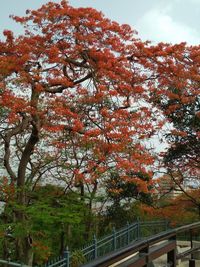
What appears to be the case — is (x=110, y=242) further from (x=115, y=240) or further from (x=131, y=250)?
(x=131, y=250)

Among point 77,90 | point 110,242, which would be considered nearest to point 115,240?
point 110,242

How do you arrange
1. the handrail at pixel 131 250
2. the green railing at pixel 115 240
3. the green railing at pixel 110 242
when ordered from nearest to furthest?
the handrail at pixel 131 250, the green railing at pixel 110 242, the green railing at pixel 115 240

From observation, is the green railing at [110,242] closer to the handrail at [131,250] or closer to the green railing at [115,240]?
the green railing at [115,240]

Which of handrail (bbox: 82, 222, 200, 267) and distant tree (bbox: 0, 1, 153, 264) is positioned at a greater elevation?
distant tree (bbox: 0, 1, 153, 264)

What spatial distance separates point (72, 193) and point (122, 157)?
20.6ft

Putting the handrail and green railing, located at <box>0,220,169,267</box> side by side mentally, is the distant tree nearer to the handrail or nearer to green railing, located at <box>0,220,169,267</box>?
green railing, located at <box>0,220,169,267</box>

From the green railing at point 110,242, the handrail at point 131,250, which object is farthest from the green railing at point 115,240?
the handrail at point 131,250

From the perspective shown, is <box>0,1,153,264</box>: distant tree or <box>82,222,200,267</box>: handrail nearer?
<box>82,222,200,267</box>: handrail

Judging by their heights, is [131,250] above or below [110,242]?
below

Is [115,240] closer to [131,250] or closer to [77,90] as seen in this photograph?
[77,90]

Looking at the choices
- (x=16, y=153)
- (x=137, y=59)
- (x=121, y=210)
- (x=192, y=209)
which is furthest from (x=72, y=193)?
(x=192, y=209)

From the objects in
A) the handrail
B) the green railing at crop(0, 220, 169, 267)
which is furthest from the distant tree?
the handrail

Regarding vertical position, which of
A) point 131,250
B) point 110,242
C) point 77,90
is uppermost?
point 77,90

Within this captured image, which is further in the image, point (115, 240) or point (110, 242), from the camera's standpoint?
point (115, 240)
